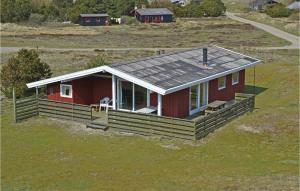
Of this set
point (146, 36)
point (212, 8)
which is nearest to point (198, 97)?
point (146, 36)

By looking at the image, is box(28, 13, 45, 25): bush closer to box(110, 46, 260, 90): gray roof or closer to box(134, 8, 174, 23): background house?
box(134, 8, 174, 23): background house

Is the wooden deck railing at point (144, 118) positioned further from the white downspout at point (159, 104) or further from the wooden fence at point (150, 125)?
the white downspout at point (159, 104)

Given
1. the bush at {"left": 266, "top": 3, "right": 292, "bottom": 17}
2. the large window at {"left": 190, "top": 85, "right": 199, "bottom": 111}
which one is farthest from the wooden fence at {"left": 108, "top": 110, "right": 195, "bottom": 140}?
the bush at {"left": 266, "top": 3, "right": 292, "bottom": 17}

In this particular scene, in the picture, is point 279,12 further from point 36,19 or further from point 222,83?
point 222,83

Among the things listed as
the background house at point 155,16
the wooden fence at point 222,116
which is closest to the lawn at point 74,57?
the wooden fence at point 222,116

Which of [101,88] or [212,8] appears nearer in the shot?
[101,88]
